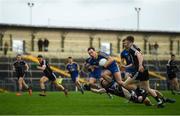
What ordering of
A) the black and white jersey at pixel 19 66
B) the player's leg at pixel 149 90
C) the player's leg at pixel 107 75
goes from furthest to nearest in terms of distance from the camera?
the black and white jersey at pixel 19 66 < the player's leg at pixel 107 75 < the player's leg at pixel 149 90

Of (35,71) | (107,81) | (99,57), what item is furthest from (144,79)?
(35,71)

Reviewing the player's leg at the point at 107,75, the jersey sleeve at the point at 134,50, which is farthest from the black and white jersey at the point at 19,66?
the jersey sleeve at the point at 134,50

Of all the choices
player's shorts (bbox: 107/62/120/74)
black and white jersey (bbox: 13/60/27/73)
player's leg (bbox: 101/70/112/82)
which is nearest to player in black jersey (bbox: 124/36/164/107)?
player's leg (bbox: 101/70/112/82)

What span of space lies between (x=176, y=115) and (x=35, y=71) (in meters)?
31.1

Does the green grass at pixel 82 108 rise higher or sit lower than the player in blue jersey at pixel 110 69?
lower

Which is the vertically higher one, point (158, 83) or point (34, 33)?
point (34, 33)

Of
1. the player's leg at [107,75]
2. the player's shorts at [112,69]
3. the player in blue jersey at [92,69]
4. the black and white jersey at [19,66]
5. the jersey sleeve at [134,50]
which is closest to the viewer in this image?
the jersey sleeve at [134,50]

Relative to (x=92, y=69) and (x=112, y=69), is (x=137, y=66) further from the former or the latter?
(x=92, y=69)

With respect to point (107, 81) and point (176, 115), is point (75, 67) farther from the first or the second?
point (176, 115)

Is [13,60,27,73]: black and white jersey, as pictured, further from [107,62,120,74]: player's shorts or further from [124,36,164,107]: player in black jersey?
[124,36,164,107]: player in black jersey

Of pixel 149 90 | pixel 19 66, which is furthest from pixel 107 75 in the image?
pixel 19 66

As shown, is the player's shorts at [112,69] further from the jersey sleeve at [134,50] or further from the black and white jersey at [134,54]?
the jersey sleeve at [134,50]

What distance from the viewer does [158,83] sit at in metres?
47.6

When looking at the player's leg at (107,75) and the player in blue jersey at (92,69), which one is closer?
the player's leg at (107,75)
